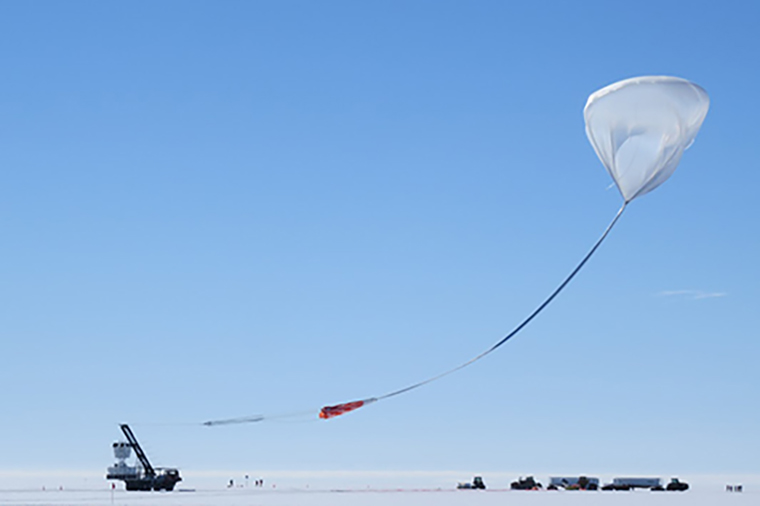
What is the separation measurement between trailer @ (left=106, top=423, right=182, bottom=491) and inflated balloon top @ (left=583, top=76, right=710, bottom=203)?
3654 inches

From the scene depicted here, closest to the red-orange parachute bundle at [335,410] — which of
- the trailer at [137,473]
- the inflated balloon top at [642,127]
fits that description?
the inflated balloon top at [642,127]

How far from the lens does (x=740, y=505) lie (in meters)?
84.9

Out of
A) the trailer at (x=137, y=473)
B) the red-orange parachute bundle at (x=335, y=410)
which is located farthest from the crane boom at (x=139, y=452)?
the red-orange parachute bundle at (x=335, y=410)

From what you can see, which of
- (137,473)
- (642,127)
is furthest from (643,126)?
(137,473)

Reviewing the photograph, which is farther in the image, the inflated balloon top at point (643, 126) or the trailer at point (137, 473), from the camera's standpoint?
the trailer at point (137, 473)

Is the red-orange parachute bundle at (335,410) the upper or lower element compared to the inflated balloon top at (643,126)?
lower

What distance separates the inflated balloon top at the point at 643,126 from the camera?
4188 cm

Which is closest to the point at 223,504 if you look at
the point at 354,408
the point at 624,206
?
the point at 354,408

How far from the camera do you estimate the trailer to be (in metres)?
126

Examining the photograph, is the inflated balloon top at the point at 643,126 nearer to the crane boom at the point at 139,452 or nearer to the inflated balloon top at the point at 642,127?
the inflated balloon top at the point at 642,127

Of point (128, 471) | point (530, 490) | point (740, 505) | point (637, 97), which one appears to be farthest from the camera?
point (530, 490)

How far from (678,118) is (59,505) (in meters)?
53.7

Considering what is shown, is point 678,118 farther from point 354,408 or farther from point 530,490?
point 530,490

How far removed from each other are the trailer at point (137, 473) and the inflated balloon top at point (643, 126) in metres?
92.8
